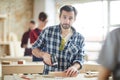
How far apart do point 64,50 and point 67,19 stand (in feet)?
0.96

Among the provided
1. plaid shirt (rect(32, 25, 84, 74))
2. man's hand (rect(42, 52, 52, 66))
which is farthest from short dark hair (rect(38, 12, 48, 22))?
man's hand (rect(42, 52, 52, 66))

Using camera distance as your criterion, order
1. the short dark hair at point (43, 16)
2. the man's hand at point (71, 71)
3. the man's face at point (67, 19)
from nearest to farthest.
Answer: the man's hand at point (71, 71), the man's face at point (67, 19), the short dark hair at point (43, 16)

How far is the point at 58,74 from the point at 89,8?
4.86 meters

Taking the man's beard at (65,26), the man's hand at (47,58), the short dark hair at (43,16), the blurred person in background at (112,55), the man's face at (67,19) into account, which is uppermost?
the short dark hair at (43,16)

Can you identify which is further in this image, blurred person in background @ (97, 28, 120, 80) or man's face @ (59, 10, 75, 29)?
man's face @ (59, 10, 75, 29)

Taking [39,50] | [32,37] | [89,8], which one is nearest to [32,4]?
[89,8]

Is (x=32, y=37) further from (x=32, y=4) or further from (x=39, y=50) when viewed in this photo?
(x=32, y=4)

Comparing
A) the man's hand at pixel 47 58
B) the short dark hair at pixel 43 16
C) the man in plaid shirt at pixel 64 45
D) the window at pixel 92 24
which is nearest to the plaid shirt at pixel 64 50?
the man in plaid shirt at pixel 64 45

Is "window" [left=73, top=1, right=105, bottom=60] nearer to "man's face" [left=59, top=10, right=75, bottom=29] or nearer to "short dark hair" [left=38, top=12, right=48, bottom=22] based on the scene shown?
"short dark hair" [left=38, top=12, right=48, bottom=22]

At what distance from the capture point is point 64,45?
2.70 metres

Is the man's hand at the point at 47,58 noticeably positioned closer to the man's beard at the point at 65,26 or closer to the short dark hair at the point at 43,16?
the man's beard at the point at 65,26

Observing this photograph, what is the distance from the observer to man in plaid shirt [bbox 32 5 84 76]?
267 centimetres

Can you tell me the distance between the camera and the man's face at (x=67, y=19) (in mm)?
2680

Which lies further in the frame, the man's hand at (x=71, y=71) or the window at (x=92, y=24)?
the window at (x=92, y=24)
